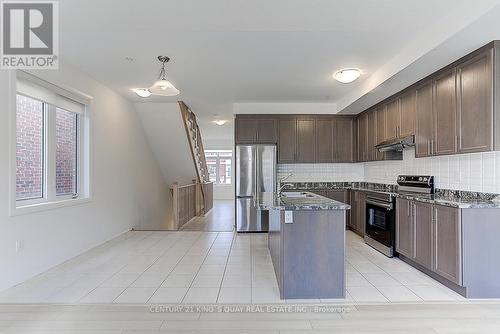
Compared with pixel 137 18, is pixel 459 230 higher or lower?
lower

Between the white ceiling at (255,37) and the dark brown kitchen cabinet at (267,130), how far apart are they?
4.38 feet

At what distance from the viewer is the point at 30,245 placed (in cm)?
345

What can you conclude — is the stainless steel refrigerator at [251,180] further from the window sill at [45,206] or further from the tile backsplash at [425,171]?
the window sill at [45,206]

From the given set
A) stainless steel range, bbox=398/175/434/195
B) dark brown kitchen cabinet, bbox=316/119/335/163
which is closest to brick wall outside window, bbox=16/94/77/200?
dark brown kitchen cabinet, bbox=316/119/335/163

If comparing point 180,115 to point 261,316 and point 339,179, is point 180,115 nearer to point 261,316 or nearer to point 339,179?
point 339,179

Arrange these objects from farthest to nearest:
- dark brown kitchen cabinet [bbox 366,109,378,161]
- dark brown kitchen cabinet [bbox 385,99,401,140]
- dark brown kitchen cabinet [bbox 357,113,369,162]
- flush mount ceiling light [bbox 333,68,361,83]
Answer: dark brown kitchen cabinet [bbox 357,113,369,162], dark brown kitchen cabinet [bbox 366,109,378,161], dark brown kitchen cabinet [bbox 385,99,401,140], flush mount ceiling light [bbox 333,68,361,83]

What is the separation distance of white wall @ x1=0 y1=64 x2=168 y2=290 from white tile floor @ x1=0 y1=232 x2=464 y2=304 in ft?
0.78

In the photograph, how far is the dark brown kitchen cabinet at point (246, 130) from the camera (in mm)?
6281

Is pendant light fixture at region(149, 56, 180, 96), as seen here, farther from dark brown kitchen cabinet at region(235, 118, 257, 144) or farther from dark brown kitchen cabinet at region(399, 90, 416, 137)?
dark brown kitchen cabinet at region(399, 90, 416, 137)

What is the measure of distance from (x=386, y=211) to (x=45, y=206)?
173 inches

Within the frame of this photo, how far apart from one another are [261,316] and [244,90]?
3.80 m

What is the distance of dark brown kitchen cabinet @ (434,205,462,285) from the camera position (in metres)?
2.94

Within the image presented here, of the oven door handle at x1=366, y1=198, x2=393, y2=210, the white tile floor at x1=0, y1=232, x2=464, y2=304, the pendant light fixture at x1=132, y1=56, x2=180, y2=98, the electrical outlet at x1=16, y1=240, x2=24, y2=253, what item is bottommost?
the white tile floor at x1=0, y1=232, x2=464, y2=304

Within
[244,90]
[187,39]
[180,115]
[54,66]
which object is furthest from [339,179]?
[54,66]
